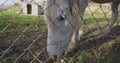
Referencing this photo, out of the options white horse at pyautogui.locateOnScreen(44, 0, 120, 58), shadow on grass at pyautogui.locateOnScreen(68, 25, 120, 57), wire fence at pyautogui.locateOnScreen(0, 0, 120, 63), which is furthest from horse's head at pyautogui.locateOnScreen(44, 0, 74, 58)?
shadow on grass at pyautogui.locateOnScreen(68, 25, 120, 57)

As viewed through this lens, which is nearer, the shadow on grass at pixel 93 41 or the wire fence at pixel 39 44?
the wire fence at pixel 39 44

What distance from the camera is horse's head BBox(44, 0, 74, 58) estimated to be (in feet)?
10.4

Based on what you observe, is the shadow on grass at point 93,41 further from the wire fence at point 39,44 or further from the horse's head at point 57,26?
the horse's head at point 57,26

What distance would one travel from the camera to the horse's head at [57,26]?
Answer: 317cm

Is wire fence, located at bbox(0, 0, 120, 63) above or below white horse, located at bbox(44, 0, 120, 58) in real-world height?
below

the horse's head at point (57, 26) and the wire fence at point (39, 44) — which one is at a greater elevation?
the horse's head at point (57, 26)

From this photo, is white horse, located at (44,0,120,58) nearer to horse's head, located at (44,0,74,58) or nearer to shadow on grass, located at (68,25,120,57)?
horse's head, located at (44,0,74,58)

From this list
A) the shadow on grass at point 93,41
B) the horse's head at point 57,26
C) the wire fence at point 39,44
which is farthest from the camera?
the shadow on grass at point 93,41

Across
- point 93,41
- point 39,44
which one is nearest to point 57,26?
point 39,44

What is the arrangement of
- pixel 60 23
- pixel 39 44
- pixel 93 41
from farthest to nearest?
pixel 93 41 < pixel 39 44 < pixel 60 23

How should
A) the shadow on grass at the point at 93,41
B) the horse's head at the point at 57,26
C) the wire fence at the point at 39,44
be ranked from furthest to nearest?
the shadow on grass at the point at 93,41
the wire fence at the point at 39,44
the horse's head at the point at 57,26

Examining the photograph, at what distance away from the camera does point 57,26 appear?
334 cm

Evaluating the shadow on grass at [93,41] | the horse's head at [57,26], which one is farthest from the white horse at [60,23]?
the shadow on grass at [93,41]

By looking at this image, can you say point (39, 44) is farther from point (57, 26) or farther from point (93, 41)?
point (57, 26)
